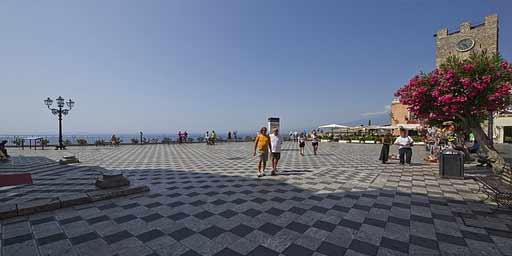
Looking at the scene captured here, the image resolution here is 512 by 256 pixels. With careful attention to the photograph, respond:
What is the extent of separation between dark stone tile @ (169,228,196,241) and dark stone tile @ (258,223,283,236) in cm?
102

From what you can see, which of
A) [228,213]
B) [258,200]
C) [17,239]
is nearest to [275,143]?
[258,200]

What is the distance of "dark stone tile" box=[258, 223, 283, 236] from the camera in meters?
3.12

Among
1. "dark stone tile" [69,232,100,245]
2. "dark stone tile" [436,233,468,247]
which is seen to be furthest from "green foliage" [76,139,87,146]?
"dark stone tile" [436,233,468,247]

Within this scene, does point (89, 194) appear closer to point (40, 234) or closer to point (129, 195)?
point (129, 195)

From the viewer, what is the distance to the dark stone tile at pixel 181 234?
2.98m

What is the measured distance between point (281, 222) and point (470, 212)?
3.45m

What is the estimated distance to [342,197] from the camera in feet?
15.7

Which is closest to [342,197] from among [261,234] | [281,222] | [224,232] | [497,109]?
[281,222]

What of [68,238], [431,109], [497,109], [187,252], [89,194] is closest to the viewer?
[187,252]

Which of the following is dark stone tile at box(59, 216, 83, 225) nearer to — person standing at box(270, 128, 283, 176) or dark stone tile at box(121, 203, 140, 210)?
A: dark stone tile at box(121, 203, 140, 210)

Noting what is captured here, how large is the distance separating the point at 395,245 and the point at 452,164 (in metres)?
5.86

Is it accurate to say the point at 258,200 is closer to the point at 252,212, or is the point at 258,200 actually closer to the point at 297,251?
the point at 252,212

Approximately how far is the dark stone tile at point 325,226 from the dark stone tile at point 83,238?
317 centimetres

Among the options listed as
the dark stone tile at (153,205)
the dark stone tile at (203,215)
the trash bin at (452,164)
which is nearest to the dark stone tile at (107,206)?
the dark stone tile at (153,205)
